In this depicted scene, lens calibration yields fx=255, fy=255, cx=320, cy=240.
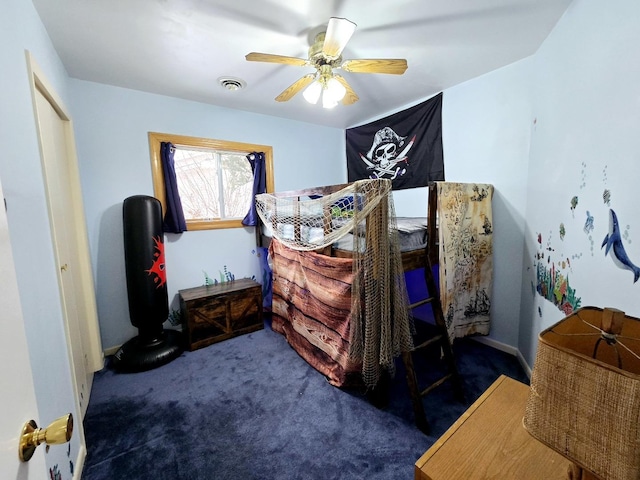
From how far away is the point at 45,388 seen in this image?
40.4 inches

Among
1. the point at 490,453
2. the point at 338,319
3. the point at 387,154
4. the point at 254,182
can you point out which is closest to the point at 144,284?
the point at 254,182

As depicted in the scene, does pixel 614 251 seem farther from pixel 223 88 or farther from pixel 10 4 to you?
pixel 223 88

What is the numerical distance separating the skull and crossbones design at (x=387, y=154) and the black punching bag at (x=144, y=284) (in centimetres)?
263

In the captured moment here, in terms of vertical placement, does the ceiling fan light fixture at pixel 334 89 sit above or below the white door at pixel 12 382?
above

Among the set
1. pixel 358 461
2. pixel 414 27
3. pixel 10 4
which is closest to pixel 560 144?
pixel 414 27

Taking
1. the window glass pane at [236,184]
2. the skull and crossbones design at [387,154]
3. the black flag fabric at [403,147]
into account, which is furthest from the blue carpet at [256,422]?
the skull and crossbones design at [387,154]

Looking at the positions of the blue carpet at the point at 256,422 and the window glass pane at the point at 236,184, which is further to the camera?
the window glass pane at the point at 236,184

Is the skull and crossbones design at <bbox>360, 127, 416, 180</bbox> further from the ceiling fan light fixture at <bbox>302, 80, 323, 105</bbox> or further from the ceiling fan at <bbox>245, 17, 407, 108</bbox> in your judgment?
the ceiling fan light fixture at <bbox>302, 80, 323, 105</bbox>

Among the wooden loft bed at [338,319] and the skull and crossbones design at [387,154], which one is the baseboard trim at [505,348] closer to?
the wooden loft bed at [338,319]

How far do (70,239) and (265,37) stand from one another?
2.07 meters

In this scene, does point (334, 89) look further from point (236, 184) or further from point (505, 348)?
point (505, 348)

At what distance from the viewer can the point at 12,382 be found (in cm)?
47

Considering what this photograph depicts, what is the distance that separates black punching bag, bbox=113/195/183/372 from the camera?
222cm

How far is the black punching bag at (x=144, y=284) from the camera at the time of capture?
7.29ft
